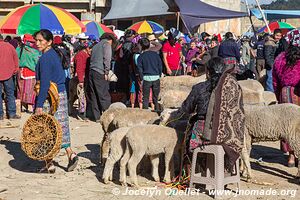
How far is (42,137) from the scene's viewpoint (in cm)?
772

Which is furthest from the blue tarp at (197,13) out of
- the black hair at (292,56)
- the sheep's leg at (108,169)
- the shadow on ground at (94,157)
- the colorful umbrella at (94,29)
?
the sheep's leg at (108,169)

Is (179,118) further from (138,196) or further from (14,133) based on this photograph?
(14,133)

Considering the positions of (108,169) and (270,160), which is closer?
(108,169)

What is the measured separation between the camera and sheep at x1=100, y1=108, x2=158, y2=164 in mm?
8453

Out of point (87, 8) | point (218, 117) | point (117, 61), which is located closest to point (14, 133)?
point (117, 61)

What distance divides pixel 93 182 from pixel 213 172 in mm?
1640

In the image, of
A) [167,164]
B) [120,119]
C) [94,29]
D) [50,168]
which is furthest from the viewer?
[94,29]

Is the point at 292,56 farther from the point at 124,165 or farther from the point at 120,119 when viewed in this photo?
the point at 124,165

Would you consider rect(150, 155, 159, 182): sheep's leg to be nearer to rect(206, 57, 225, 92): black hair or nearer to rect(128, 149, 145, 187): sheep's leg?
rect(128, 149, 145, 187): sheep's leg

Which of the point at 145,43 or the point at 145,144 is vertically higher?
→ the point at 145,43

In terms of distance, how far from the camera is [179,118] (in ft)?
25.7

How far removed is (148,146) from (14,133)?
4990mm

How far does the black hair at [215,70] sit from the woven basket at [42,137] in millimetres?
2161

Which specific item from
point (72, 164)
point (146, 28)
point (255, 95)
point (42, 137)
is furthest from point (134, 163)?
point (146, 28)
